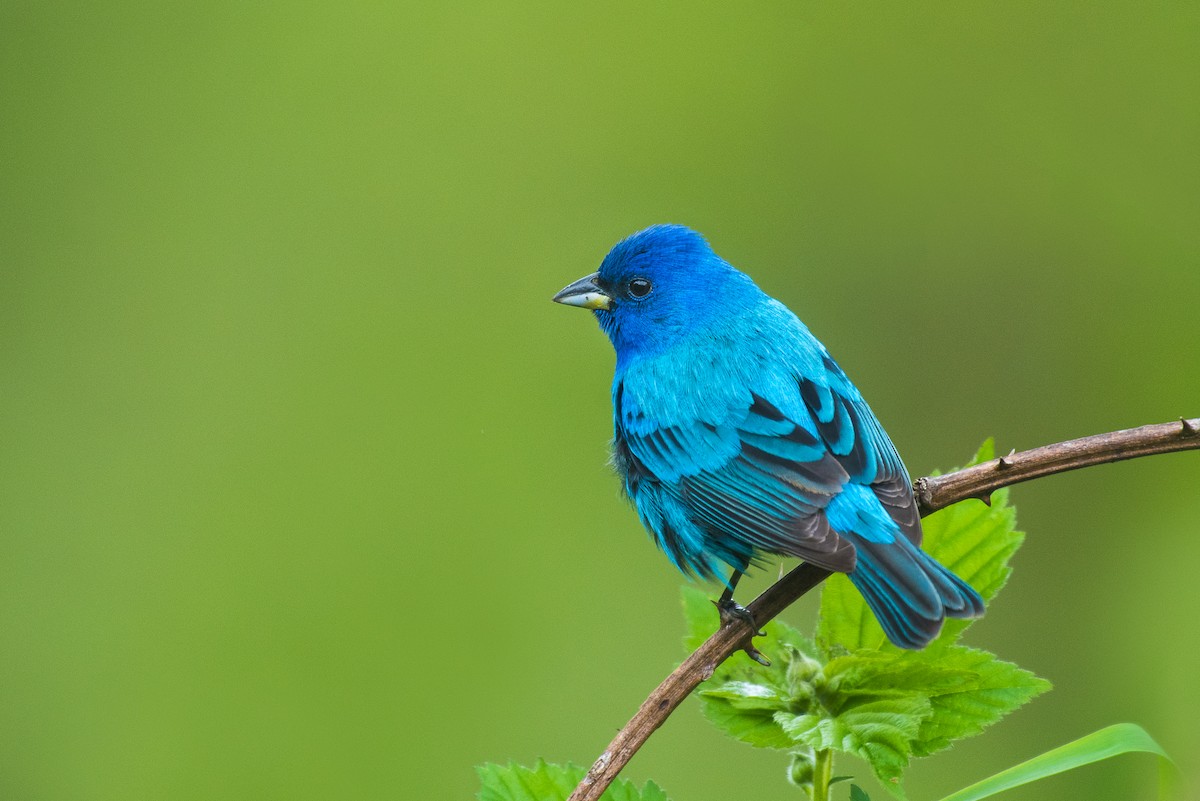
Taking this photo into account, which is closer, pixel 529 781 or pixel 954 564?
pixel 529 781

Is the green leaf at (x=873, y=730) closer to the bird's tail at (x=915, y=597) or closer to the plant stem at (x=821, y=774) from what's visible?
the plant stem at (x=821, y=774)

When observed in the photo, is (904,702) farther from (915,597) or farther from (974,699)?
(915,597)

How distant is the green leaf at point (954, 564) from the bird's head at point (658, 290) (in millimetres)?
1982

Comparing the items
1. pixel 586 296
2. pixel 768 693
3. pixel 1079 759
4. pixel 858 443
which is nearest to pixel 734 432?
pixel 858 443

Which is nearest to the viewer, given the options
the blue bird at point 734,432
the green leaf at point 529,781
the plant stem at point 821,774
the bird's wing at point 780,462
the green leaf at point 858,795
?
the green leaf at point 858,795

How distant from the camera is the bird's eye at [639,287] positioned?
4.58m

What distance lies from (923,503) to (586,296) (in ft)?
7.12

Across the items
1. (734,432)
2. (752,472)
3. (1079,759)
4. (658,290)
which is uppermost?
(658,290)

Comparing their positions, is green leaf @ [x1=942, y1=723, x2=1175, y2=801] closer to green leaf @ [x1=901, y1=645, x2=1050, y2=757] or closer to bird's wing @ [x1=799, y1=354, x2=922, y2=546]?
green leaf @ [x1=901, y1=645, x2=1050, y2=757]

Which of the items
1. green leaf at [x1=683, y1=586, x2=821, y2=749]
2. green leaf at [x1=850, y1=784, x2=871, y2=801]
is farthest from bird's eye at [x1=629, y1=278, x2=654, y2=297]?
green leaf at [x1=850, y1=784, x2=871, y2=801]

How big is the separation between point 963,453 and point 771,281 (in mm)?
1278

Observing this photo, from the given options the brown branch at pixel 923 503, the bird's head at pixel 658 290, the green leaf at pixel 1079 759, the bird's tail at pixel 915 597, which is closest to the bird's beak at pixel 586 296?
the bird's head at pixel 658 290

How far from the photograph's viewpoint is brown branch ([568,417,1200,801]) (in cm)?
203

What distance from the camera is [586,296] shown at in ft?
15.5
